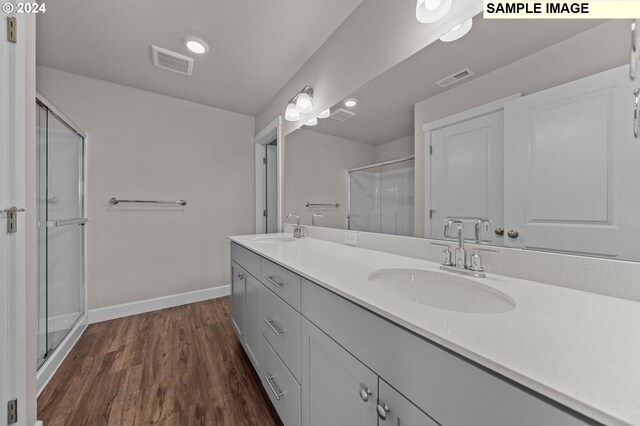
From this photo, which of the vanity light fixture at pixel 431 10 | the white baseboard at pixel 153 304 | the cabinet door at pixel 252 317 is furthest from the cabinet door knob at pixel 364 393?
the white baseboard at pixel 153 304

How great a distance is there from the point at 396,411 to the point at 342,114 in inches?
61.6

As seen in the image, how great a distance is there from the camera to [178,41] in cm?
184

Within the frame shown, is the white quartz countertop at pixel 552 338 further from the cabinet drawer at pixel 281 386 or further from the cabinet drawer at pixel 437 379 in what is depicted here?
the cabinet drawer at pixel 281 386

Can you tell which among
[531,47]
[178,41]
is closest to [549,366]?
[531,47]

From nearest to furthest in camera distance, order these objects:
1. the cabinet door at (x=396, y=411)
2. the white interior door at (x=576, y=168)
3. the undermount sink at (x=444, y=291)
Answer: the cabinet door at (x=396, y=411), the white interior door at (x=576, y=168), the undermount sink at (x=444, y=291)

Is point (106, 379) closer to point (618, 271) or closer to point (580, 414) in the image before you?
point (580, 414)

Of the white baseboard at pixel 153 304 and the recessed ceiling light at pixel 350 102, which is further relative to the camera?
the white baseboard at pixel 153 304

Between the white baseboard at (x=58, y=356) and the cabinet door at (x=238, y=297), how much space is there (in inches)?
42.5

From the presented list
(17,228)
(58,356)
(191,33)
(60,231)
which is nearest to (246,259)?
(17,228)

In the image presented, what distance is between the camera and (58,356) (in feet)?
5.34

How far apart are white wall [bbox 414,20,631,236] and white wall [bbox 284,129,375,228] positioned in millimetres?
499

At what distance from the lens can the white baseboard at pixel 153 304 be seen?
229cm

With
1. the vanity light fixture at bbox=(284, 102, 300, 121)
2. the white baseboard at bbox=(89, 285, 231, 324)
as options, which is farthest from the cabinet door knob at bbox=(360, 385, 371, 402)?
the white baseboard at bbox=(89, 285, 231, 324)

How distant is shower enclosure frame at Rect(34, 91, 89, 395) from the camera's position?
4.78 ft
